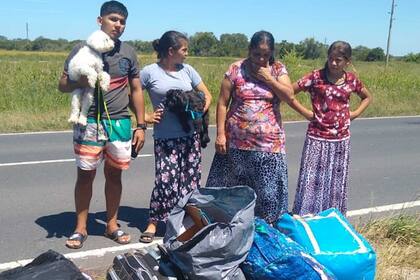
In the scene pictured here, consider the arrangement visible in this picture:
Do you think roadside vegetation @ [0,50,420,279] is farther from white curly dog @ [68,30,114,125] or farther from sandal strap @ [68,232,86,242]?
sandal strap @ [68,232,86,242]

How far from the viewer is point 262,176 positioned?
429 centimetres

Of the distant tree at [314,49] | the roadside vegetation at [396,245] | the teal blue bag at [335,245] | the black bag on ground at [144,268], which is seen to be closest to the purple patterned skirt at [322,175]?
the roadside vegetation at [396,245]

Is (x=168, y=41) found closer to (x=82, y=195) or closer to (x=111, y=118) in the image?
(x=111, y=118)

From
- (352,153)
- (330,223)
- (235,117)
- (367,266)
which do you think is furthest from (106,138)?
(352,153)

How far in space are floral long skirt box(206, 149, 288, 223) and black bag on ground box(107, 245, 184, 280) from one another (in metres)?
1.13

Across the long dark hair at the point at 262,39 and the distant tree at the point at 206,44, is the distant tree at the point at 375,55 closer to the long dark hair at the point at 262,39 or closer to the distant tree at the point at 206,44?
the distant tree at the point at 206,44

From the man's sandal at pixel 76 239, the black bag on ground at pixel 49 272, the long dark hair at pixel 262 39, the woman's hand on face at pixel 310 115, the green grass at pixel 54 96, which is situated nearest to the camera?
the black bag on ground at pixel 49 272

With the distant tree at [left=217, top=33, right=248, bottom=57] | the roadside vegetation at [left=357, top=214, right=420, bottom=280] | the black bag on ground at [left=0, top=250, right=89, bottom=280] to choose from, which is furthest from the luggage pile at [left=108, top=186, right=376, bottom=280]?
the distant tree at [left=217, top=33, right=248, bottom=57]

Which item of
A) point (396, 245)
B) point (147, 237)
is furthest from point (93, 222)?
point (396, 245)

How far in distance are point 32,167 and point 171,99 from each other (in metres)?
3.90

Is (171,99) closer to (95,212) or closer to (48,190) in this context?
(95,212)

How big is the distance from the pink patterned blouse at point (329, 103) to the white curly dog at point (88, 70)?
5.44ft

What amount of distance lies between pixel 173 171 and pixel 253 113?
92cm

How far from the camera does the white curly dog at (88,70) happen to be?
13.1ft
